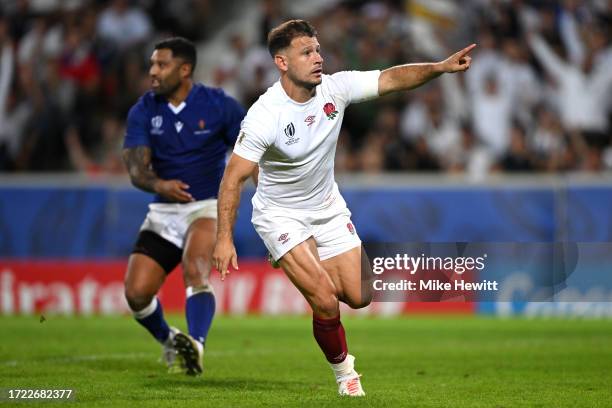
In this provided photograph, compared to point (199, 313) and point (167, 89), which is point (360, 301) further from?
point (167, 89)

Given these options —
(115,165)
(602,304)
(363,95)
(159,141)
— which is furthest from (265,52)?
(363,95)

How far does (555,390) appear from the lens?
895 centimetres

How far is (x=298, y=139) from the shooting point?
8.43m

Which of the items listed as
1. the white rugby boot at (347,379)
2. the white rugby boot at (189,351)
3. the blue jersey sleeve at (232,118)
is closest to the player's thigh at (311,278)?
the white rugby boot at (347,379)

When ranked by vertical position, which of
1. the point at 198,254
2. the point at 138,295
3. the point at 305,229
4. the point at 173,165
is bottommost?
the point at 138,295

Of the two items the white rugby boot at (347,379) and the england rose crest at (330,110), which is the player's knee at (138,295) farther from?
the england rose crest at (330,110)

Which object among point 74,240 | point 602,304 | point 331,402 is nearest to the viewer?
point 331,402

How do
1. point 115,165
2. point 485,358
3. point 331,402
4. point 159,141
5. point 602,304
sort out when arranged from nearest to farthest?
point 331,402 < point 159,141 < point 485,358 < point 602,304 < point 115,165

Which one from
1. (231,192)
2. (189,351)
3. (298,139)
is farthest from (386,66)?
(231,192)

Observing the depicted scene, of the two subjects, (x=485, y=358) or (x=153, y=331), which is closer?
(x=153, y=331)

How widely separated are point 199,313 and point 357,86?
2776 millimetres

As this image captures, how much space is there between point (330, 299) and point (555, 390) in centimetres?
195

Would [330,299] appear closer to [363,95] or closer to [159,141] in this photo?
[363,95]

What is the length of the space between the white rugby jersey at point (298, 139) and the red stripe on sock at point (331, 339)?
2.91 feet
